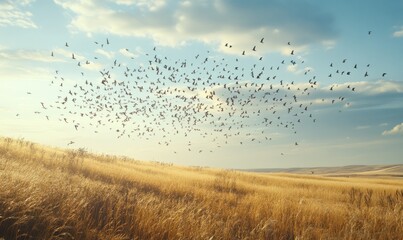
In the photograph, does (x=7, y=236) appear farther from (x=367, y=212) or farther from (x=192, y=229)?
(x=367, y=212)

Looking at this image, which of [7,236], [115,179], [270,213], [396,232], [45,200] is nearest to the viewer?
[7,236]

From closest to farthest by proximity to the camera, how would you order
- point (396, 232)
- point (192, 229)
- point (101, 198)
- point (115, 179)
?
point (192, 229)
point (101, 198)
point (396, 232)
point (115, 179)

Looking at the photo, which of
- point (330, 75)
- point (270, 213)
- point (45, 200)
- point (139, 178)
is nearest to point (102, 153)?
point (139, 178)

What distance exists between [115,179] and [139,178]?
6.32 ft

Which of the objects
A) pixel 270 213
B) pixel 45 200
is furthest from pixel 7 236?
pixel 270 213

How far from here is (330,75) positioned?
74.9 ft

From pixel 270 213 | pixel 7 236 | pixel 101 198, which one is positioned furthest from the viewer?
pixel 270 213

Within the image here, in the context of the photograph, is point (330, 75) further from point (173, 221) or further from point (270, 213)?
point (173, 221)

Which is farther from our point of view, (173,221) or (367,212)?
(367,212)

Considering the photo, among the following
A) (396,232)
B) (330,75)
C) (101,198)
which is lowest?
(396,232)

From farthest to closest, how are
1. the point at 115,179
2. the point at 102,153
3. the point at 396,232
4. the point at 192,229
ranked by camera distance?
the point at 102,153 < the point at 115,179 < the point at 396,232 < the point at 192,229

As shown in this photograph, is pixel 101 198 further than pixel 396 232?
No

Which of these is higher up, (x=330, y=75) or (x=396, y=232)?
(x=330, y=75)

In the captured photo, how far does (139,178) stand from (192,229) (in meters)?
15.6
